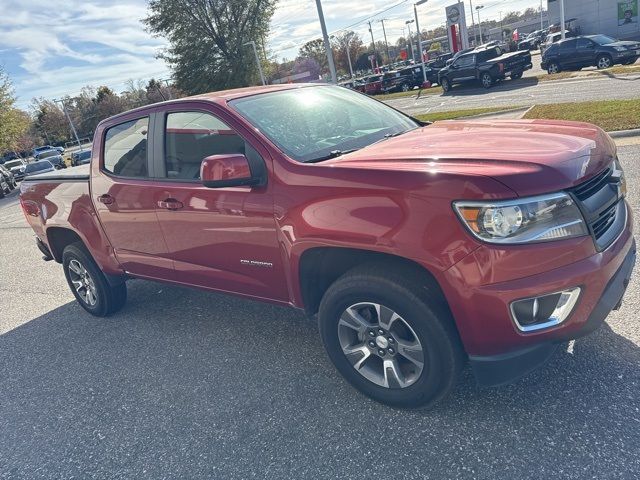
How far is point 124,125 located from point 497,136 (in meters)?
3.02

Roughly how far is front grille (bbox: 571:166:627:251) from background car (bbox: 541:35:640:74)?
2230 centimetres

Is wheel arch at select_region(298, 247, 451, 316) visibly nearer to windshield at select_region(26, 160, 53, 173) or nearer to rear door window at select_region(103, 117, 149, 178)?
rear door window at select_region(103, 117, 149, 178)

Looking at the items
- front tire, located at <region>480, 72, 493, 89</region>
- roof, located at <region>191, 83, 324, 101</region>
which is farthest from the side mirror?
front tire, located at <region>480, 72, 493, 89</region>

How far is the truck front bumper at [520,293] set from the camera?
215 centimetres

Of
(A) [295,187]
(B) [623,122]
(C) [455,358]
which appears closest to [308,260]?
(A) [295,187]

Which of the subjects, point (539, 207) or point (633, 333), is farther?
point (633, 333)

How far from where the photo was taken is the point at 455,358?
2422 mm

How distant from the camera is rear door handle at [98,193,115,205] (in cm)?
404

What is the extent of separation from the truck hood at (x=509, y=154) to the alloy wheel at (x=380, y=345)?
2.60ft

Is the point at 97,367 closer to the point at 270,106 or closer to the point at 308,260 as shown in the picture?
the point at 308,260

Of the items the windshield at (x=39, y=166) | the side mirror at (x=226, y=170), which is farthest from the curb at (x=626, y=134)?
the windshield at (x=39, y=166)

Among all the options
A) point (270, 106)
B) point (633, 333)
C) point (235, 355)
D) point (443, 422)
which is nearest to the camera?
point (443, 422)

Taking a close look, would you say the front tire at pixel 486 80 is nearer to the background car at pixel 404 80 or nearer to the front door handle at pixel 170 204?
the background car at pixel 404 80

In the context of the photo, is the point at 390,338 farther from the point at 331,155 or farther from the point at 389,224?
the point at 331,155
